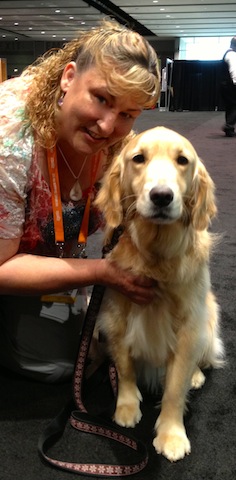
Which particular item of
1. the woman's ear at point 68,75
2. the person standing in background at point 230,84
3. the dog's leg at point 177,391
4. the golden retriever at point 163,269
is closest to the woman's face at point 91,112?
the woman's ear at point 68,75

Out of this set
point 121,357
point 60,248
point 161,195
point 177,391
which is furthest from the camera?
point 60,248

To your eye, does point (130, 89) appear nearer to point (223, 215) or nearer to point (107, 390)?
point (107, 390)

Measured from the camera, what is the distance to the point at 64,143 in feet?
4.80

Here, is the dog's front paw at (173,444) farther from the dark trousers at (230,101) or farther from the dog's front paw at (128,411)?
the dark trousers at (230,101)

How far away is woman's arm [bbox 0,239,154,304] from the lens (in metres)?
1.31

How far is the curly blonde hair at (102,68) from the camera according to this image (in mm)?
1257

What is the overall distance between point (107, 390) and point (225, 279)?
973mm

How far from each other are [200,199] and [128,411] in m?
0.65

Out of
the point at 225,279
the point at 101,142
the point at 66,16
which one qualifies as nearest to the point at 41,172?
the point at 101,142

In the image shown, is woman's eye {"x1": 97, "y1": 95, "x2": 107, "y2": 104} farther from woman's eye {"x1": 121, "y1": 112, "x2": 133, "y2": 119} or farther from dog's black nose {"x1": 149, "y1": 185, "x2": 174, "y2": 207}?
dog's black nose {"x1": 149, "y1": 185, "x2": 174, "y2": 207}

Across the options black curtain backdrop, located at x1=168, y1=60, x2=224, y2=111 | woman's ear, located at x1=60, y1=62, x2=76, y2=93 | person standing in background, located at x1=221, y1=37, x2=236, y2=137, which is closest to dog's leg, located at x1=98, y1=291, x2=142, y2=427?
woman's ear, located at x1=60, y1=62, x2=76, y2=93

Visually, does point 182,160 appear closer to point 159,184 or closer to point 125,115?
point 159,184

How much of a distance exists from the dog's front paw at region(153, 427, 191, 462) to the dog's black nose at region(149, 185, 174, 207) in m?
0.64

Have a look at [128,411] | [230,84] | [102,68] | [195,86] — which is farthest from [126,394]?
[195,86]
